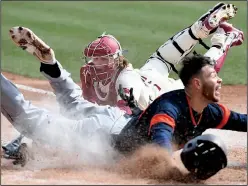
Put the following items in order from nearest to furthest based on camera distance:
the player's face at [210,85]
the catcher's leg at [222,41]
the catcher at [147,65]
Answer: the player's face at [210,85], the catcher at [147,65], the catcher's leg at [222,41]

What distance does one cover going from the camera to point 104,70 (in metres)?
6.78

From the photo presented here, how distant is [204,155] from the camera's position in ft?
15.1

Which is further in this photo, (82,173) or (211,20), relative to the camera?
(211,20)

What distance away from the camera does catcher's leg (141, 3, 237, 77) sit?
24.3 ft

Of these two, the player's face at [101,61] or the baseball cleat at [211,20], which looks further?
the baseball cleat at [211,20]

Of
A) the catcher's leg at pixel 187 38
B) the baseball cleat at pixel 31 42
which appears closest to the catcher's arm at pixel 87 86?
the catcher's leg at pixel 187 38

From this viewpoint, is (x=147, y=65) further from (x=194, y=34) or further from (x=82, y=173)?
(x=82, y=173)

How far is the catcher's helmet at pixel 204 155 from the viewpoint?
459 cm

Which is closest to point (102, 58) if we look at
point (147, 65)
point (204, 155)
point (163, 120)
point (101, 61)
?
point (101, 61)

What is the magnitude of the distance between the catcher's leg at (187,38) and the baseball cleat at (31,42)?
1921 millimetres

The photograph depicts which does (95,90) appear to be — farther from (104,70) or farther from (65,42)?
A: (65,42)

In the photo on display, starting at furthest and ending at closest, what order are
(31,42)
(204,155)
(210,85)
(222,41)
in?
(222,41) < (31,42) < (210,85) < (204,155)

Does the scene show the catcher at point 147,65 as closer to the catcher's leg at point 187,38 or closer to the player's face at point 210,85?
the catcher's leg at point 187,38

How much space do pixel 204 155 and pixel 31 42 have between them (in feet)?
5.90
